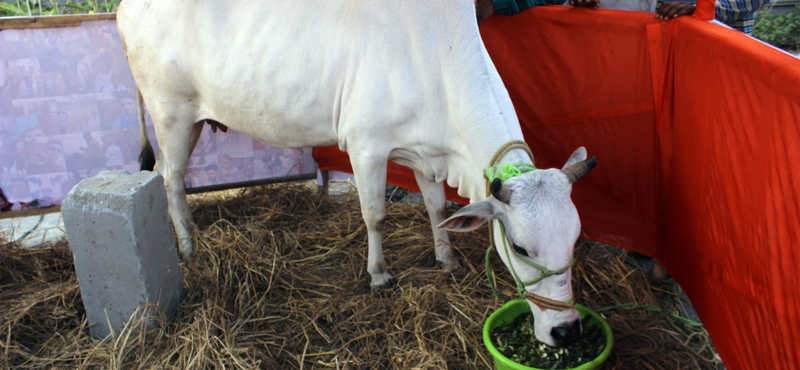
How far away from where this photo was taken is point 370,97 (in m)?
3.20

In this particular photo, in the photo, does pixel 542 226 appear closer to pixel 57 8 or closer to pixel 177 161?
pixel 177 161

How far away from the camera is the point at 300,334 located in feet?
10.7

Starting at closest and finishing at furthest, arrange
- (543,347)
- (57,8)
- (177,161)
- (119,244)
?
1. (543,347)
2. (119,244)
3. (177,161)
4. (57,8)

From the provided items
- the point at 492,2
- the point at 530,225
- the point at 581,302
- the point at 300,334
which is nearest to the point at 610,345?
the point at 530,225

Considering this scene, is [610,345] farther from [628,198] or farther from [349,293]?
[349,293]

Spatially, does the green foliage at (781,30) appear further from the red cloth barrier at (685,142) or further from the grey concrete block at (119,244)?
the grey concrete block at (119,244)

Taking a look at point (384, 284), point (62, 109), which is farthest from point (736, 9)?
point (62, 109)

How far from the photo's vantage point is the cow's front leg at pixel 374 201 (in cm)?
337

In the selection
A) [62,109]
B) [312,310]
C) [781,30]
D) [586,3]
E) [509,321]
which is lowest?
[312,310]

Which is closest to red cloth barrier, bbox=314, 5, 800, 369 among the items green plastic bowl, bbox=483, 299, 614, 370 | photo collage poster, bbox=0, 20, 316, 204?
green plastic bowl, bbox=483, 299, 614, 370

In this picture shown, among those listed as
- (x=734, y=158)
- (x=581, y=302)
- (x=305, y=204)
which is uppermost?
(x=734, y=158)

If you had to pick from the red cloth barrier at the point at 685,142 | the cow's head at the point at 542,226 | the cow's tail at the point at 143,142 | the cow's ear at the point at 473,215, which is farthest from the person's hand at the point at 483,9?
the cow's tail at the point at 143,142

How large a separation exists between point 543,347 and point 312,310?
1449 mm

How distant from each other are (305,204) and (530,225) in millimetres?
2908
